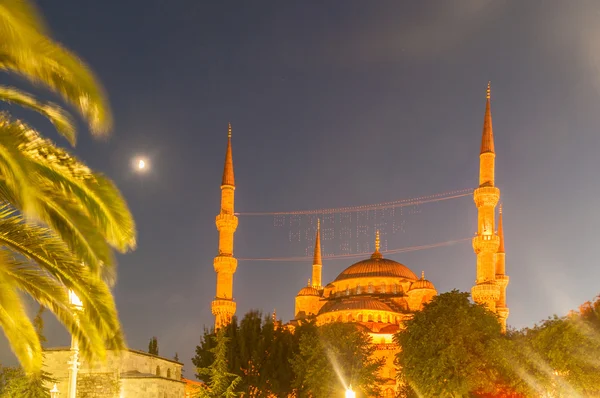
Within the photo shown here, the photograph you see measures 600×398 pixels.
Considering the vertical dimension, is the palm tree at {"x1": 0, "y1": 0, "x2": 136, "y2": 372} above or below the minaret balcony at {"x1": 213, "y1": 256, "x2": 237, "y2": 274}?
below

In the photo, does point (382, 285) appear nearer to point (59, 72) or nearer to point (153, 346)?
point (153, 346)

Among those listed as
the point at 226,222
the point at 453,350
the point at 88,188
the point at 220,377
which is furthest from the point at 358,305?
the point at 88,188

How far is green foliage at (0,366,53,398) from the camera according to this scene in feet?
Result: 102

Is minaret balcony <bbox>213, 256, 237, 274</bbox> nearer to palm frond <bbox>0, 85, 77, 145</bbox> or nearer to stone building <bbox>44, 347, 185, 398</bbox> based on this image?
stone building <bbox>44, 347, 185, 398</bbox>

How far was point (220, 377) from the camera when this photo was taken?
36.7 m

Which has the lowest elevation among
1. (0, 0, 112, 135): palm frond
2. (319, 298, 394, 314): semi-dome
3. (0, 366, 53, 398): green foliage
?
(0, 366, 53, 398): green foliage

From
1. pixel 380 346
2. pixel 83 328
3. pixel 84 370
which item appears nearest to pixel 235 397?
pixel 84 370

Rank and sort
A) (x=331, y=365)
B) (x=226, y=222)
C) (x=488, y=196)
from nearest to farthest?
(x=331, y=365) < (x=488, y=196) < (x=226, y=222)

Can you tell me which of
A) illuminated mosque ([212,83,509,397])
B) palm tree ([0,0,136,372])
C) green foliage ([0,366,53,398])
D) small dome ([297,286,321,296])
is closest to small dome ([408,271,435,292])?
illuminated mosque ([212,83,509,397])

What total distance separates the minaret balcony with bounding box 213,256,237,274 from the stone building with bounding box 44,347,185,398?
15.4 m

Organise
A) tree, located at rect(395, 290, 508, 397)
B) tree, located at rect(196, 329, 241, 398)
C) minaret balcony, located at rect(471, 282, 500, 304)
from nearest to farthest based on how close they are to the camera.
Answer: tree, located at rect(395, 290, 508, 397)
tree, located at rect(196, 329, 241, 398)
minaret balcony, located at rect(471, 282, 500, 304)

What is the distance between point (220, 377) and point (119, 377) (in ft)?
17.4

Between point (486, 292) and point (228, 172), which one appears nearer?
point (486, 292)

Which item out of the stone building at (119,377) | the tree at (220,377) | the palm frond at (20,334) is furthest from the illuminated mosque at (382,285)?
the palm frond at (20,334)
